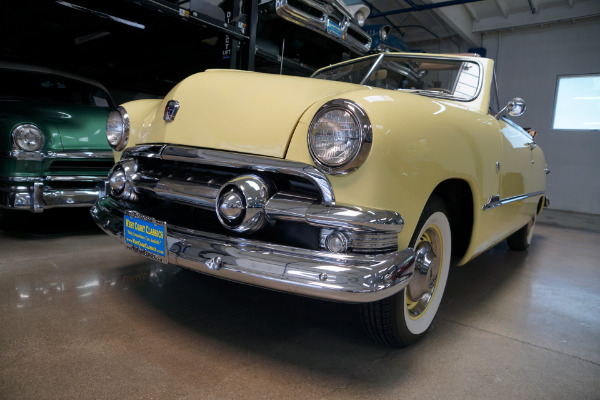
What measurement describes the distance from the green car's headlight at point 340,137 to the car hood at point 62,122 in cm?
235

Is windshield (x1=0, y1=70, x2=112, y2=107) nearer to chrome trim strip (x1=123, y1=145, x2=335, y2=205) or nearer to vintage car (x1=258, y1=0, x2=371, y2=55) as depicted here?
vintage car (x1=258, y1=0, x2=371, y2=55)

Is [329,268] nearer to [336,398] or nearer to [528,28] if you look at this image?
[336,398]

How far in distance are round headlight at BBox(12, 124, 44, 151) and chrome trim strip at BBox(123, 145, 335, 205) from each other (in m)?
1.55

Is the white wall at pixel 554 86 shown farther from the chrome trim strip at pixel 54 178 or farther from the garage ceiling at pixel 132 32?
the chrome trim strip at pixel 54 178

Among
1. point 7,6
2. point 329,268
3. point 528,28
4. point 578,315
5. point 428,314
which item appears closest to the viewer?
point 329,268

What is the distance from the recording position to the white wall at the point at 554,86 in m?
8.00

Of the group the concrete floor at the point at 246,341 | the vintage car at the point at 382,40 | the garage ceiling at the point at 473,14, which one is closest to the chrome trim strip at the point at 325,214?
the concrete floor at the point at 246,341

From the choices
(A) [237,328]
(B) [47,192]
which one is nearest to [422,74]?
(A) [237,328]

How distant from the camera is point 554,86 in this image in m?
8.42

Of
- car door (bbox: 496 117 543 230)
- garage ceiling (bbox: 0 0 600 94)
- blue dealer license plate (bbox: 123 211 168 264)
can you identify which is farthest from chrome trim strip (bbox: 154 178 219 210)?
garage ceiling (bbox: 0 0 600 94)

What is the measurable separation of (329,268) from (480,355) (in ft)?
2.84

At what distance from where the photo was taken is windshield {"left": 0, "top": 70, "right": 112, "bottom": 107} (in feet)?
11.6

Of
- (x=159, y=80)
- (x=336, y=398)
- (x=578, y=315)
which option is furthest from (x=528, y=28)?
(x=336, y=398)

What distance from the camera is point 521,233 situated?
3.60 m
